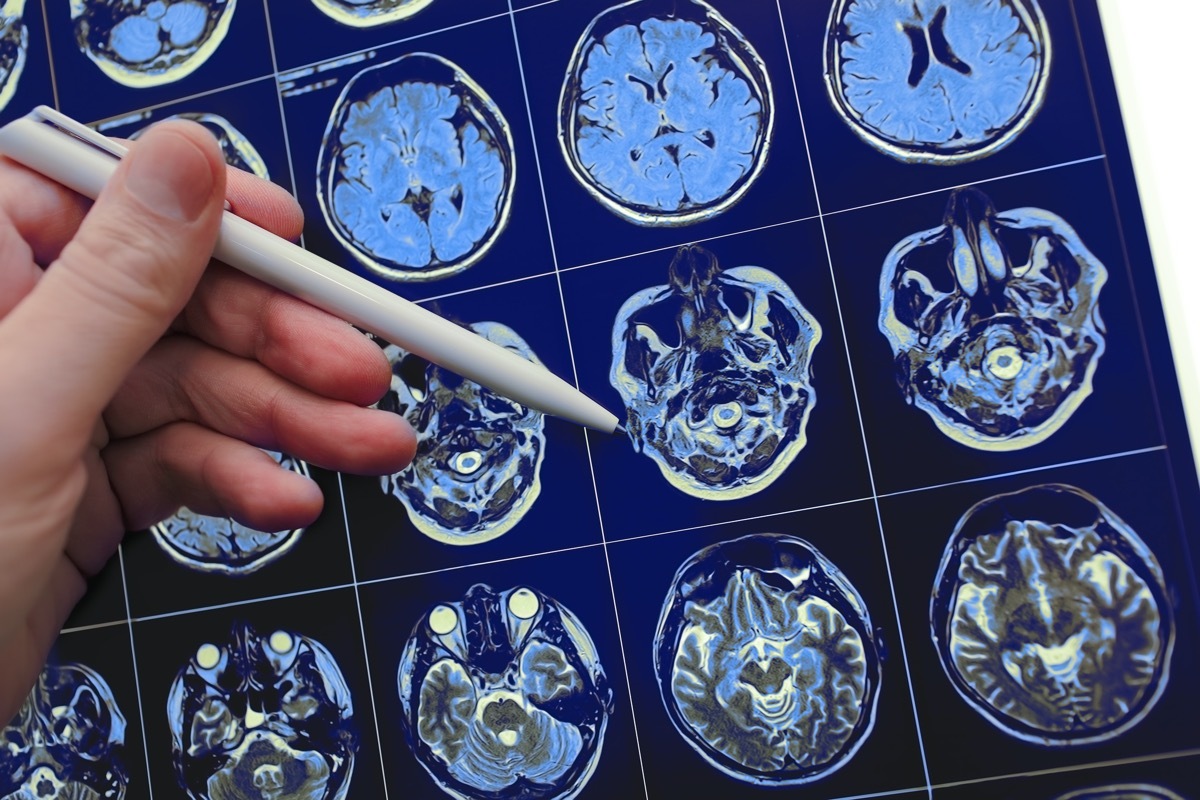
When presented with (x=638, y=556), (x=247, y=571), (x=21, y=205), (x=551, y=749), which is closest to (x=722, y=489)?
(x=638, y=556)

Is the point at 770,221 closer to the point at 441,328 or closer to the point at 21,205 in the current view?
the point at 441,328

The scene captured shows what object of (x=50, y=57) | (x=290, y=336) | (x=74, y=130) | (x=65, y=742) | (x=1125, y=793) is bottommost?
(x=1125, y=793)

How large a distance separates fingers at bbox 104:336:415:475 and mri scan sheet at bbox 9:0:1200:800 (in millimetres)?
11

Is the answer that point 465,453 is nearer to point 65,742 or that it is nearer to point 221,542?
point 221,542

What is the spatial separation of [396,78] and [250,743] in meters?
0.39

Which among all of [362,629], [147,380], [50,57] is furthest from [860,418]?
[50,57]

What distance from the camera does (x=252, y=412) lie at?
474mm

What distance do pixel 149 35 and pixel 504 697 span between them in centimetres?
45

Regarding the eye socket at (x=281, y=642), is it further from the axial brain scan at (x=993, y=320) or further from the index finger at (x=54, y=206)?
the axial brain scan at (x=993, y=320)

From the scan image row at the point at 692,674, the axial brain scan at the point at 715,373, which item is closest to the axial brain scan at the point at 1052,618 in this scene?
the scan image row at the point at 692,674

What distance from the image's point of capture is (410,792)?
473 millimetres

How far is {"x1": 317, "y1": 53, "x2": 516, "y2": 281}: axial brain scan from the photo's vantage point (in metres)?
0.48

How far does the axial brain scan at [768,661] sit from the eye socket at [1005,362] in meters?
0.13

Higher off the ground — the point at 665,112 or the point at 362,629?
the point at 665,112
